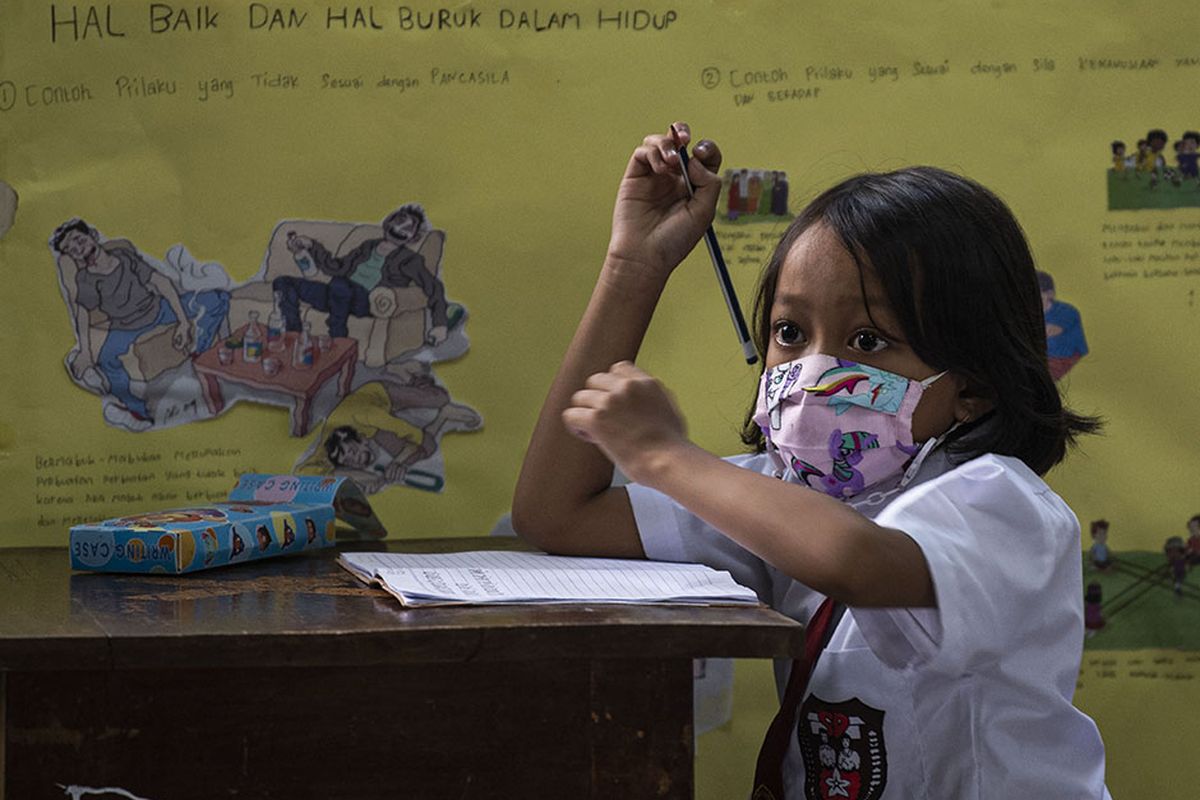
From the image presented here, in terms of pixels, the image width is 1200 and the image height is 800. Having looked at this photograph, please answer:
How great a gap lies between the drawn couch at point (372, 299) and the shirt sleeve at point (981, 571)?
2.08 ft

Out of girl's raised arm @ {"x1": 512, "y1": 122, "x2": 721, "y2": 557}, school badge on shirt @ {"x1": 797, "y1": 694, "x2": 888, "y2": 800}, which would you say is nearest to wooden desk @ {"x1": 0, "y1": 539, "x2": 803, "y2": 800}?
school badge on shirt @ {"x1": 797, "y1": 694, "x2": 888, "y2": 800}

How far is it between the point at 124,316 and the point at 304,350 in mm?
184

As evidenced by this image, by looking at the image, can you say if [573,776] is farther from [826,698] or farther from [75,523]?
[75,523]

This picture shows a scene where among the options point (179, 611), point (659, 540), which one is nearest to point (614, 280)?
point (659, 540)

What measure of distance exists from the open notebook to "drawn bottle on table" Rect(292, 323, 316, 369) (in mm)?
357

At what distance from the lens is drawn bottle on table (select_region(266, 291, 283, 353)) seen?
4.73 ft

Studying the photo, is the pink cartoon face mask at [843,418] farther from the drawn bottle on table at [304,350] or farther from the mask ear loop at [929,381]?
the drawn bottle on table at [304,350]

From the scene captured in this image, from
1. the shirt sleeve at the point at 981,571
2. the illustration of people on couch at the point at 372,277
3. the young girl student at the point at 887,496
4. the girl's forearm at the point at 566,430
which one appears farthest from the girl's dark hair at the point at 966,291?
the illustration of people on couch at the point at 372,277

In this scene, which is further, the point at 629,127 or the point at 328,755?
the point at 629,127

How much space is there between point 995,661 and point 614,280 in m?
0.50

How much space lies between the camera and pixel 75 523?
4.68 feet

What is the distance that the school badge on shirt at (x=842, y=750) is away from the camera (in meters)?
1.03

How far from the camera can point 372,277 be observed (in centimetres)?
145

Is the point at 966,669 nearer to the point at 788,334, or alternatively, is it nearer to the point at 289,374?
the point at 788,334
